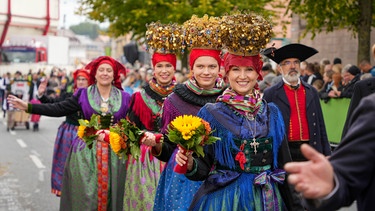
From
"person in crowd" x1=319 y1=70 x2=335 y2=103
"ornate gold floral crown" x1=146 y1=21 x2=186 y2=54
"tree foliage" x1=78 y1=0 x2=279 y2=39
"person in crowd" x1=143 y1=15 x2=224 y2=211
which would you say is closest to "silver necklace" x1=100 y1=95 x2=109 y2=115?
"ornate gold floral crown" x1=146 y1=21 x2=186 y2=54

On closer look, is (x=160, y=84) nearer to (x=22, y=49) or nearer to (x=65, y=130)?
(x=65, y=130)

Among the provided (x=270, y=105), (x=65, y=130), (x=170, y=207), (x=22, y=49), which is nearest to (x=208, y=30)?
(x=270, y=105)

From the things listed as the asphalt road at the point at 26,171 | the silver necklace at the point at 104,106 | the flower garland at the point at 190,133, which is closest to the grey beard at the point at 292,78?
the silver necklace at the point at 104,106

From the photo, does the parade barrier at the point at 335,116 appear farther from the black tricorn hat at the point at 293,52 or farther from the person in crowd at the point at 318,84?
the black tricorn hat at the point at 293,52

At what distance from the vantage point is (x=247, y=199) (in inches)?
180

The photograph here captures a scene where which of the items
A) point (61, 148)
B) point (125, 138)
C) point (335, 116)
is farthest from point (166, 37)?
point (335, 116)

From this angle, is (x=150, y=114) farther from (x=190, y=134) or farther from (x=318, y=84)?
(x=318, y=84)

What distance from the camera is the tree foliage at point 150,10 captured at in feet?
65.4

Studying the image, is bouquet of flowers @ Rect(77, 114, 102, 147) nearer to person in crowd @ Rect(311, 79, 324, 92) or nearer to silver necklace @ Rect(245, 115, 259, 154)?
silver necklace @ Rect(245, 115, 259, 154)

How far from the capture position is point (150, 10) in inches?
838

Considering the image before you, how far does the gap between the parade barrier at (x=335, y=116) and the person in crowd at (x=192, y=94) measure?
5757mm

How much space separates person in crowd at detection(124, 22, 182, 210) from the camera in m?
6.79

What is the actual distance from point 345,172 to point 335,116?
30.4 ft

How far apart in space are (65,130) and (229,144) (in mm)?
5014
